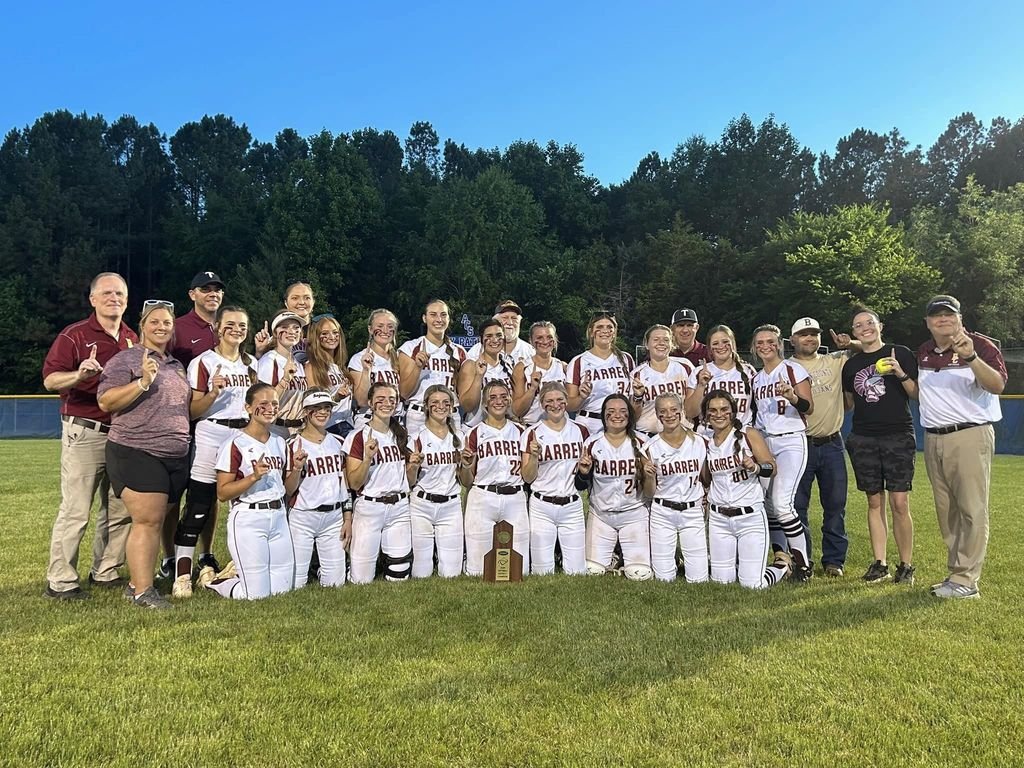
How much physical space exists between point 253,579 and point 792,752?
3500 mm

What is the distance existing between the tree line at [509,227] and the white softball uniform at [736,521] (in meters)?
25.8

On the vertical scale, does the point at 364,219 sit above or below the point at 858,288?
above

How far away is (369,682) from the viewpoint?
338 cm

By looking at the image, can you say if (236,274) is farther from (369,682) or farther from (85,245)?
(369,682)

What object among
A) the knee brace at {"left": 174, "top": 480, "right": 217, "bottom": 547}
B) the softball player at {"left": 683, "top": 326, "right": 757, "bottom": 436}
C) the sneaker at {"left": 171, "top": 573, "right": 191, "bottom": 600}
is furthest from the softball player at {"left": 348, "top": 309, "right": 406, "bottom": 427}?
the softball player at {"left": 683, "top": 326, "right": 757, "bottom": 436}

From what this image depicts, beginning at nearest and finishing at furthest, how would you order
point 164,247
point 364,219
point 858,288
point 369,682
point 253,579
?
point 369,682 < point 253,579 < point 858,288 < point 364,219 < point 164,247

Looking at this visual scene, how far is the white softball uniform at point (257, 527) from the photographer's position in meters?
4.83

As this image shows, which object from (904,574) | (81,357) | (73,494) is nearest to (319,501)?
(73,494)

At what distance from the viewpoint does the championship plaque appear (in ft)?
17.3

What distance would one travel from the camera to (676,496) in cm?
548

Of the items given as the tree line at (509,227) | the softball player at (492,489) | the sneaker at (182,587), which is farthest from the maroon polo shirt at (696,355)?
the tree line at (509,227)

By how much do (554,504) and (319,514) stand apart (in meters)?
1.78

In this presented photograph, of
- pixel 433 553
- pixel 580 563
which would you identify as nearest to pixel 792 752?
pixel 580 563

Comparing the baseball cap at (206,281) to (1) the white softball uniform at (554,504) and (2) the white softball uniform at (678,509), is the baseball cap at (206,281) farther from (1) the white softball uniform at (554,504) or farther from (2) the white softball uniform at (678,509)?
(2) the white softball uniform at (678,509)
